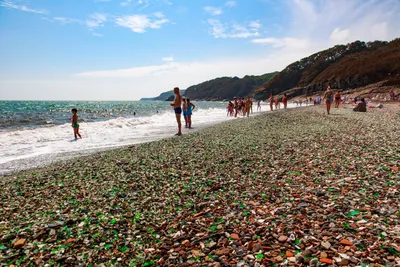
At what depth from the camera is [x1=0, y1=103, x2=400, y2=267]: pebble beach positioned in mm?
3725

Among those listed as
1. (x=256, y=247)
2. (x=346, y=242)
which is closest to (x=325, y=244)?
(x=346, y=242)

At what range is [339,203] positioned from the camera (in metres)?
4.89

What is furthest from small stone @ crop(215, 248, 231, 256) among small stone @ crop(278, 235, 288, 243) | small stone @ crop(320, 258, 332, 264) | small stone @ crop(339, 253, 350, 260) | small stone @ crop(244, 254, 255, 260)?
small stone @ crop(339, 253, 350, 260)

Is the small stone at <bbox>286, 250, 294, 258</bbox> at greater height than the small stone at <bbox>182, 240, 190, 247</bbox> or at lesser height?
greater

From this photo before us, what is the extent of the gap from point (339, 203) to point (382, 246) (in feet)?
4.63

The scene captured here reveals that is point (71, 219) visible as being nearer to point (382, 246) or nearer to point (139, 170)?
point (139, 170)

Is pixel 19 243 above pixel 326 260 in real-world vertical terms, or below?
below

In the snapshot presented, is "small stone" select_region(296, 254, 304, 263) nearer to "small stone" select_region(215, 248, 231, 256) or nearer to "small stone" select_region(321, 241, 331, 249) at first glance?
"small stone" select_region(321, 241, 331, 249)

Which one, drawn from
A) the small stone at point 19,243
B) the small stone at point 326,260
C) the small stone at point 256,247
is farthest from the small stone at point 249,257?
the small stone at point 19,243

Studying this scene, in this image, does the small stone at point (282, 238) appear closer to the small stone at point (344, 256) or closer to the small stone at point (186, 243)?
the small stone at point (344, 256)

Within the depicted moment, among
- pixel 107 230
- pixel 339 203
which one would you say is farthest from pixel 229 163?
pixel 107 230

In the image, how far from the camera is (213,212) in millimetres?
5090

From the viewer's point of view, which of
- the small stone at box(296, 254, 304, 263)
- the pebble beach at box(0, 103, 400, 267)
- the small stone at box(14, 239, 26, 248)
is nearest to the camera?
the small stone at box(296, 254, 304, 263)

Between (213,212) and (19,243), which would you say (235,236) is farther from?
(19,243)
